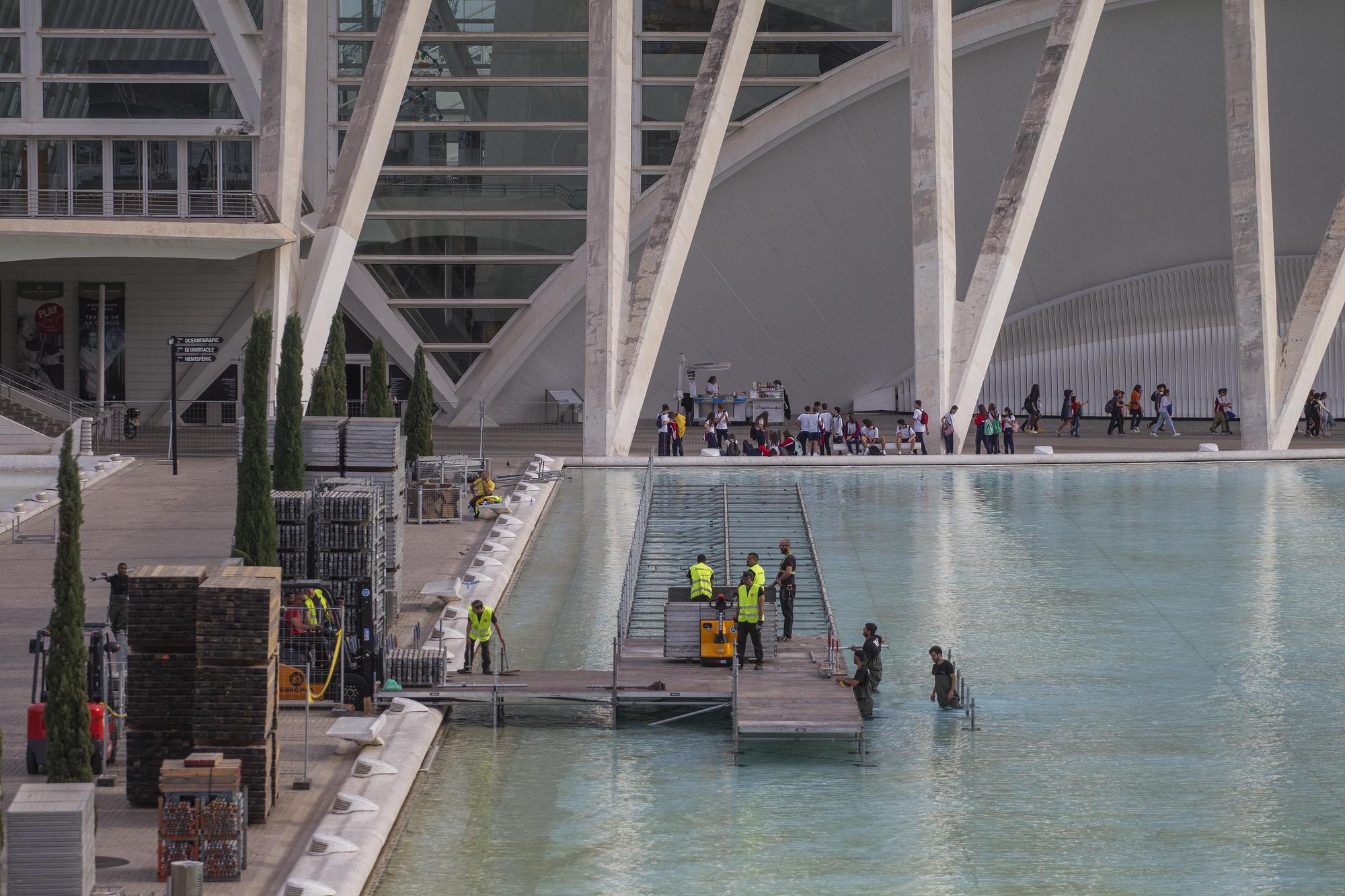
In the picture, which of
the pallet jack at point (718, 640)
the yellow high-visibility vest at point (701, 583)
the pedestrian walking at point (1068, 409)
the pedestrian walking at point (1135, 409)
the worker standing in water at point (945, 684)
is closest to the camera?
the worker standing in water at point (945, 684)

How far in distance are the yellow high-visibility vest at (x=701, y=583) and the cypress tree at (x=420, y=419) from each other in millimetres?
12348

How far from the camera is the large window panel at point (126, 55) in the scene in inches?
1549

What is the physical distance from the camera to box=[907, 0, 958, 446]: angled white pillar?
34969 mm

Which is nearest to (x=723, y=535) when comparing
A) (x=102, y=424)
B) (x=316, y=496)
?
(x=316, y=496)

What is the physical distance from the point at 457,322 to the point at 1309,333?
19308mm

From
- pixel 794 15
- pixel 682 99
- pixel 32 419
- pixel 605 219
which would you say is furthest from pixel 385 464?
pixel 794 15

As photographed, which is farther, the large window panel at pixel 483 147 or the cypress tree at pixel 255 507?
the large window panel at pixel 483 147

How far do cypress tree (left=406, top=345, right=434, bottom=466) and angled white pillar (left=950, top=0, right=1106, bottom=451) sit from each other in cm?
1106

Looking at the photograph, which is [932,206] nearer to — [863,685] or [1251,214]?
[1251,214]

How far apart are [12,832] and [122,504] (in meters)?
17.4

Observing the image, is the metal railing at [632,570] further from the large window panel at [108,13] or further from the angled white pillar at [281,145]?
the large window panel at [108,13]

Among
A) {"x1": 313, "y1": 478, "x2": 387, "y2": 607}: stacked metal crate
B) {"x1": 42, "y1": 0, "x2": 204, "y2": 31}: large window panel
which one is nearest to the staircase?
{"x1": 42, "y1": 0, "x2": 204, "y2": 31}: large window panel

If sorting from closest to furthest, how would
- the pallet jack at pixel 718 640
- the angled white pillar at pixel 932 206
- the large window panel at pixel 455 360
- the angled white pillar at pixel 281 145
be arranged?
the pallet jack at pixel 718 640
the angled white pillar at pixel 281 145
the angled white pillar at pixel 932 206
the large window panel at pixel 455 360

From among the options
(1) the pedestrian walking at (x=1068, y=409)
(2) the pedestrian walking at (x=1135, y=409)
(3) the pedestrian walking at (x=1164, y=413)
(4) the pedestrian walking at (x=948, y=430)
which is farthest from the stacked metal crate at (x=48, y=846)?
(2) the pedestrian walking at (x=1135, y=409)
